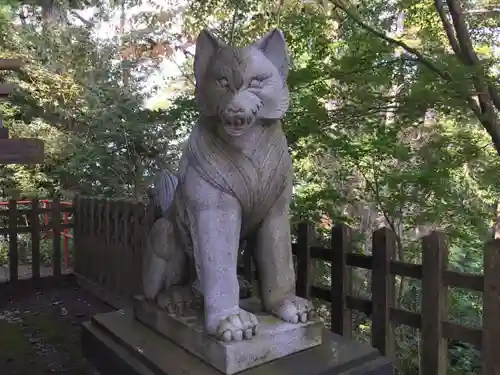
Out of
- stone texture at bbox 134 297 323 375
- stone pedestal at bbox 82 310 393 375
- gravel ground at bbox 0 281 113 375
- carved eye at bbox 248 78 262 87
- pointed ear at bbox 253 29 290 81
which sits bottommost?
gravel ground at bbox 0 281 113 375

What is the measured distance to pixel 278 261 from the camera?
2068mm

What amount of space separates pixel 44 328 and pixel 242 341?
3044 millimetres

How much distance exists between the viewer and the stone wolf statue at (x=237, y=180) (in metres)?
1.85

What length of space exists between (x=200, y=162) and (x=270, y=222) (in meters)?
0.39

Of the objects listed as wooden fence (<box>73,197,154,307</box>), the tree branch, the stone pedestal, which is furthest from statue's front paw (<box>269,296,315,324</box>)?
wooden fence (<box>73,197,154,307</box>)

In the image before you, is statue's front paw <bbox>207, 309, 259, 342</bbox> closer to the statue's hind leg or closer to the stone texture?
the stone texture

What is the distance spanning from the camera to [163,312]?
2.26 metres

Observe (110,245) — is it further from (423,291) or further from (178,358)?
(423,291)

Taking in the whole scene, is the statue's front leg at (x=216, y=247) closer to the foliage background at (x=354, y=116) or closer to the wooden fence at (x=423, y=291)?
the wooden fence at (x=423, y=291)

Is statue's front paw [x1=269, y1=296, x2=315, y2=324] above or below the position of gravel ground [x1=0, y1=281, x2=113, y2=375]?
above

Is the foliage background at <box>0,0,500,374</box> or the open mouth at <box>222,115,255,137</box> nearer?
the open mouth at <box>222,115,255,137</box>

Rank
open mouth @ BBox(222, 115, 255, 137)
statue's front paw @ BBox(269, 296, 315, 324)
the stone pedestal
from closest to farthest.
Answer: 1. open mouth @ BBox(222, 115, 255, 137)
2. the stone pedestal
3. statue's front paw @ BBox(269, 296, 315, 324)

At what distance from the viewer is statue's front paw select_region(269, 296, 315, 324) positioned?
6.67 ft

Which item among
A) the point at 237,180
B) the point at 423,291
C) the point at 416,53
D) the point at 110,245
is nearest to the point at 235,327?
the point at 237,180
